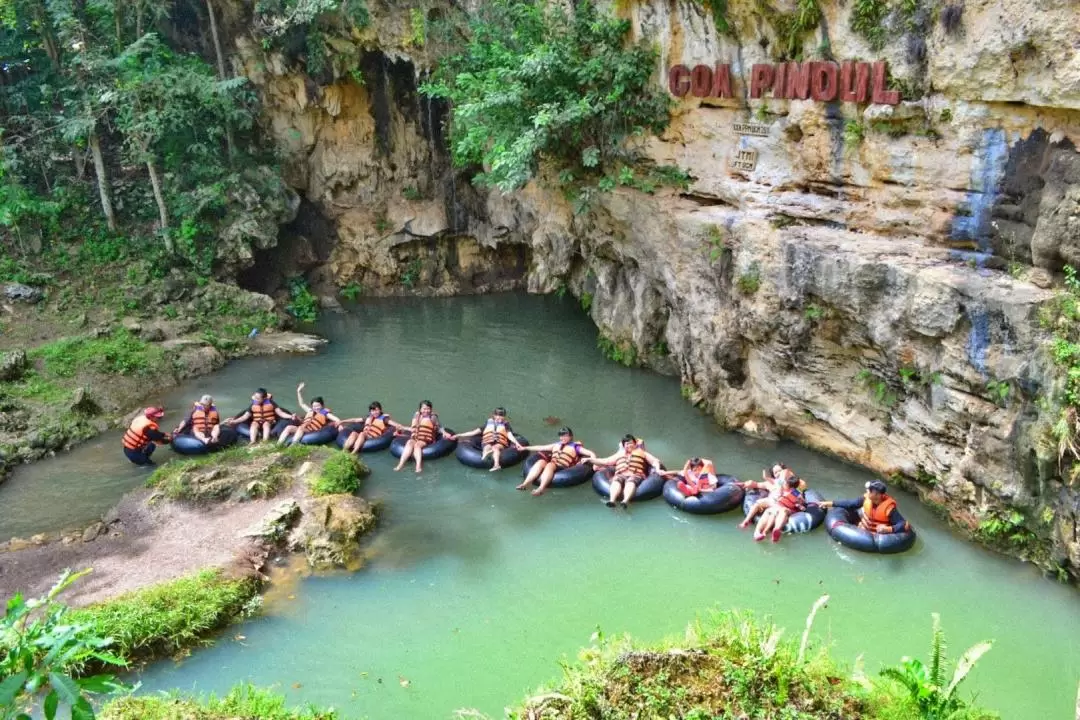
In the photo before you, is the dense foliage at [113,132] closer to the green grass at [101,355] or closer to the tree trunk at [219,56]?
the tree trunk at [219,56]

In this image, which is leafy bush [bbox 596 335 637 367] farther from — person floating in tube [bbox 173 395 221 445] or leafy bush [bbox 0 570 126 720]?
leafy bush [bbox 0 570 126 720]

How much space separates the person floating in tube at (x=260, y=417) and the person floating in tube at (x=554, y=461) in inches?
172

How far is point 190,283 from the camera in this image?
18266mm

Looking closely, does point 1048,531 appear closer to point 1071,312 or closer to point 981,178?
point 1071,312

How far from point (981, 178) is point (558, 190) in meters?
8.28

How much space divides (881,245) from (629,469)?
4.41m

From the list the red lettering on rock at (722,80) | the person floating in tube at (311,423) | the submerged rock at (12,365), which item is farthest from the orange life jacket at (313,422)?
the red lettering on rock at (722,80)

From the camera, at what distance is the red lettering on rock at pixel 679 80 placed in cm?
1234

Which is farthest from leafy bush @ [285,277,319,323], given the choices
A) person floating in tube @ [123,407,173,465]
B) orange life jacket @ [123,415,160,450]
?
orange life jacket @ [123,415,160,450]

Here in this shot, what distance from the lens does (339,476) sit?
11.1m

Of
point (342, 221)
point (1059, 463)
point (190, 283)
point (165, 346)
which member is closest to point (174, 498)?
point (165, 346)

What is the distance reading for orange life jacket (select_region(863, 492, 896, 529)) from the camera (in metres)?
9.40

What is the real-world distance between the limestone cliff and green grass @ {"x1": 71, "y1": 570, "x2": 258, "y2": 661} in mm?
7849

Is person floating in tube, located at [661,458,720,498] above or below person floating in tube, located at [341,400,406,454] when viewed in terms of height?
below
